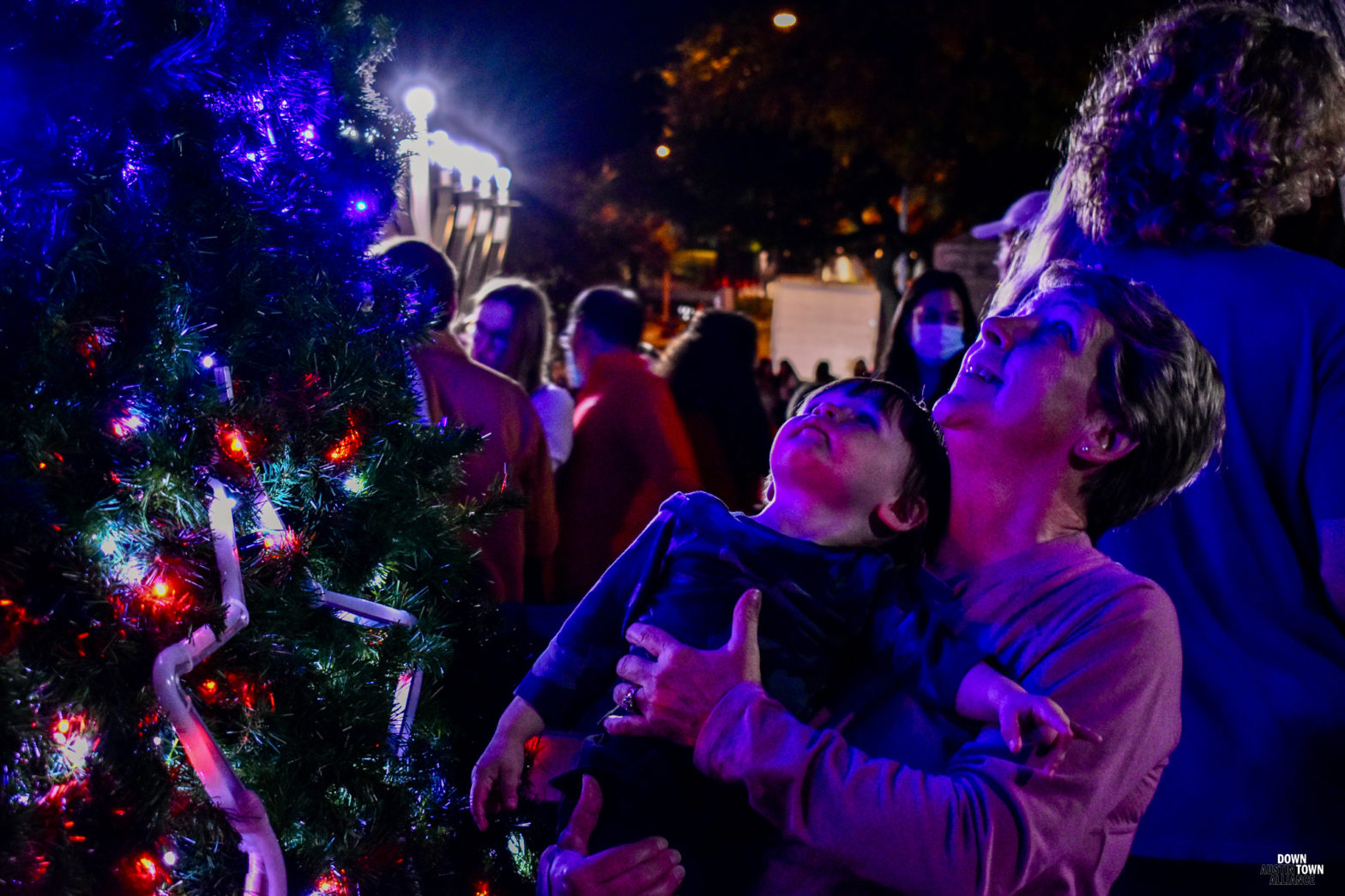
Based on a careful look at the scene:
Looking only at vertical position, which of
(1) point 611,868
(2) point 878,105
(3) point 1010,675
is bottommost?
(1) point 611,868

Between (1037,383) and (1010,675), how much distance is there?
0.45 m

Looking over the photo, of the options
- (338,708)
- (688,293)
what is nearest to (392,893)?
(338,708)

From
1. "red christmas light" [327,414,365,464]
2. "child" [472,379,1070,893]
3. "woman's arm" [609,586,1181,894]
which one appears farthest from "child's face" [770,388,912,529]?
"red christmas light" [327,414,365,464]

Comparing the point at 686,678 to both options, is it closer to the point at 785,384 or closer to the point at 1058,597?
the point at 1058,597

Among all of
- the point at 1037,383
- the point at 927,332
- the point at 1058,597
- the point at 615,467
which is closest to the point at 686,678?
the point at 1058,597

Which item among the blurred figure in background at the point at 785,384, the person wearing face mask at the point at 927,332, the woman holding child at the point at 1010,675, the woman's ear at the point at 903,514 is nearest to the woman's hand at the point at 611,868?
the woman holding child at the point at 1010,675

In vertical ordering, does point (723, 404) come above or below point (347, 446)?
below

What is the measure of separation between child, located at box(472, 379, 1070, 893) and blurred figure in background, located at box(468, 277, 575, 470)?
3020 mm

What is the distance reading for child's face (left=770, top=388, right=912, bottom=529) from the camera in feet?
6.01

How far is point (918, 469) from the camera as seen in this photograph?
1889 millimetres

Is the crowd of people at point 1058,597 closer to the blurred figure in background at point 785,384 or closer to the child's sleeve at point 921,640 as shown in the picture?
the child's sleeve at point 921,640

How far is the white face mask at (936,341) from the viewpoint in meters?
4.50

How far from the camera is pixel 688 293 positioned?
5250 centimetres

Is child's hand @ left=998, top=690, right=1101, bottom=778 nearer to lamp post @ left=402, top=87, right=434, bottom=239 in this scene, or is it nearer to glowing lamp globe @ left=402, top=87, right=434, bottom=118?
lamp post @ left=402, top=87, right=434, bottom=239
